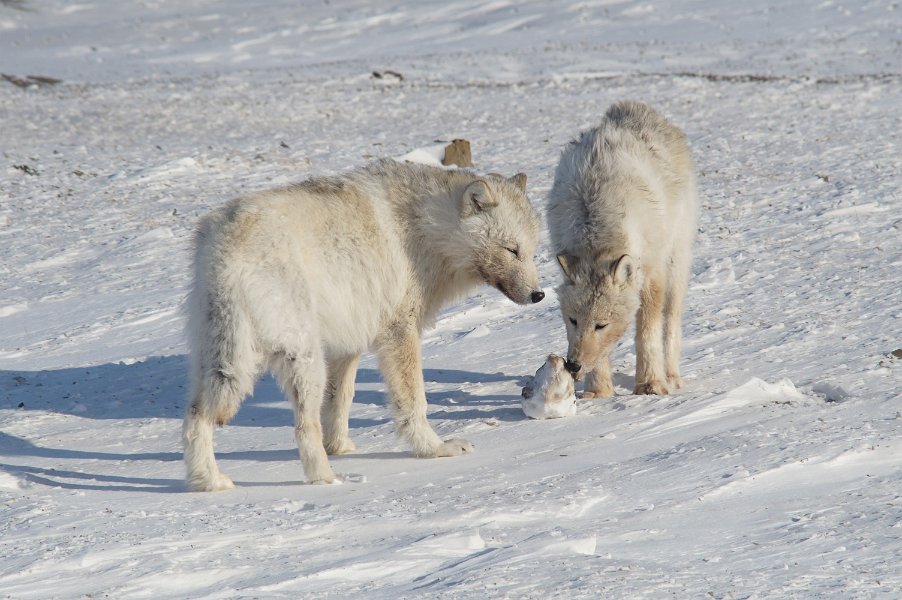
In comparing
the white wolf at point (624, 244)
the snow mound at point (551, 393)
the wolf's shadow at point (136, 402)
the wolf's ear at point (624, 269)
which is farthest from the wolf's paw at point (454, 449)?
the wolf's ear at point (624, 269)

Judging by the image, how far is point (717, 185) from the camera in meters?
14.2

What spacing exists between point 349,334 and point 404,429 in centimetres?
72

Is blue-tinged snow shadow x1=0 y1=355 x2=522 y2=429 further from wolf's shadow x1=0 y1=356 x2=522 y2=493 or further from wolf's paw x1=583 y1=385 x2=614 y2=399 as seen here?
wolf's paw x1=583 y1=385 x2=614 y2=399

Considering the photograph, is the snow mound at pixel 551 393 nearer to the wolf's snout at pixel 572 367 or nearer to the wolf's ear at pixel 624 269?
the wolf's snout at pixel 572 367

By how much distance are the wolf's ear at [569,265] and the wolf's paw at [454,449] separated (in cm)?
151

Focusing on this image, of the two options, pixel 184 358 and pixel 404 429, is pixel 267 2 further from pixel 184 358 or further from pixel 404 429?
pixel 404 429

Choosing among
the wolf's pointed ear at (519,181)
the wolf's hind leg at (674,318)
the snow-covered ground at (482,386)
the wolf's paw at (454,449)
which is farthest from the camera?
the wolf's hind leg at (674,318)

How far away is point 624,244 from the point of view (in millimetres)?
7934

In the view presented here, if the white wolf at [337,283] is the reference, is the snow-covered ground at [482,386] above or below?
below

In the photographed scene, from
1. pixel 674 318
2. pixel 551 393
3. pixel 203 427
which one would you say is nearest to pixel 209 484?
pixel 203 427

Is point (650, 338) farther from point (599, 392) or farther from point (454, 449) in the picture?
point (454, 449)

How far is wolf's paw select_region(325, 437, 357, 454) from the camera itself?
744cm

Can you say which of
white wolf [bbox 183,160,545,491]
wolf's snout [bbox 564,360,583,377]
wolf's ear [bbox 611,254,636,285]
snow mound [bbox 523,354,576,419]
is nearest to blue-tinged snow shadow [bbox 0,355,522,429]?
snow mound [bbox 523,354,576,419]

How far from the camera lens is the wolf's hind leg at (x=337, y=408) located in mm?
7441
